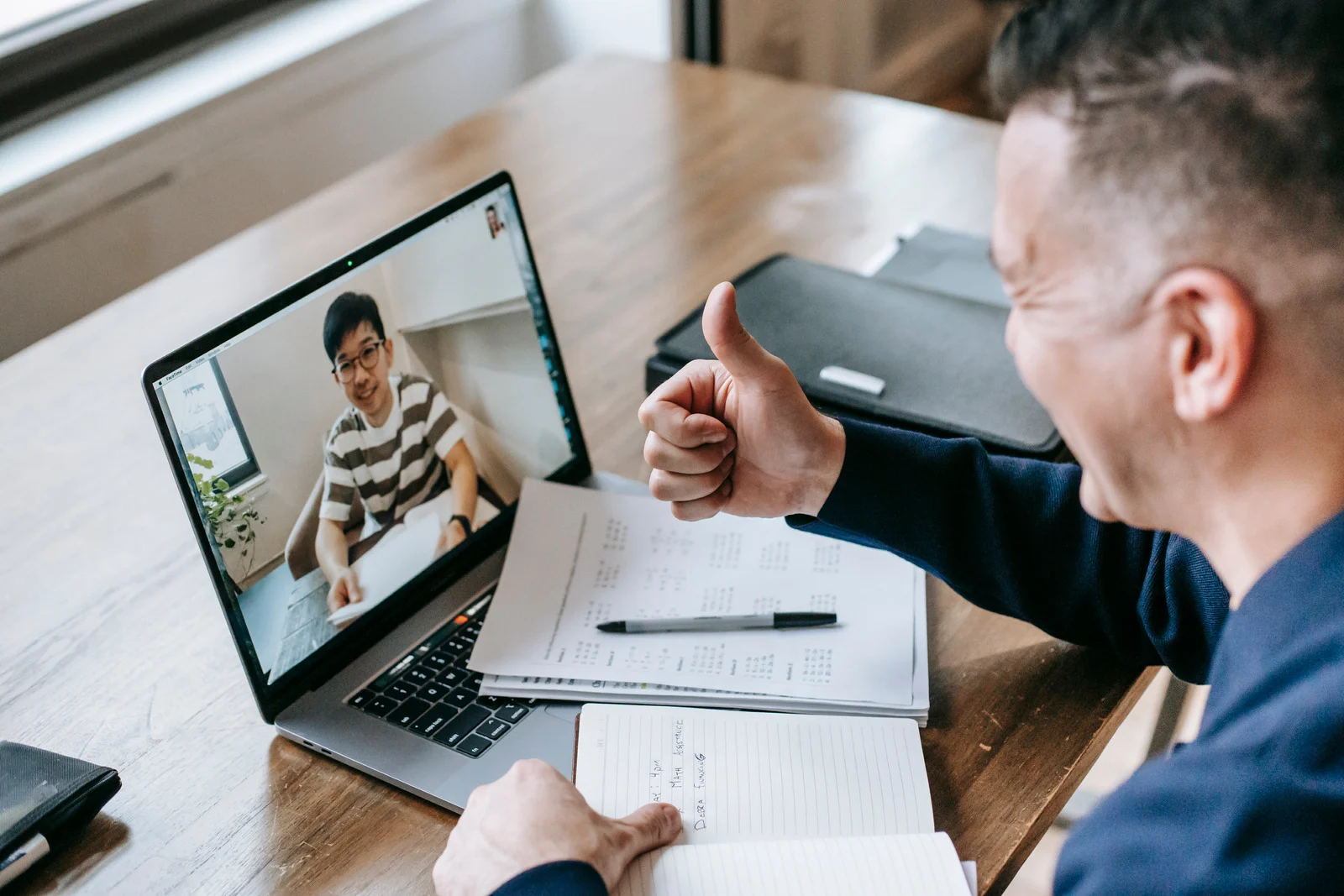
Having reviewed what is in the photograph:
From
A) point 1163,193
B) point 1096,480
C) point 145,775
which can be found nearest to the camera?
point 1163,193

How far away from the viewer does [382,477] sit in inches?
35.2

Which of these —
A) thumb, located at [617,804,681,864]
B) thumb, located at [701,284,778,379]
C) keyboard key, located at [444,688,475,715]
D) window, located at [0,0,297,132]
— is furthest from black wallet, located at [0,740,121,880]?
window, located at [0,0,297,132]

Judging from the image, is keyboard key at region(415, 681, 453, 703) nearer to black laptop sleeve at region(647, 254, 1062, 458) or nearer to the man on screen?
the man on screen

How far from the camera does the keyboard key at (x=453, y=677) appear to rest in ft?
2.87

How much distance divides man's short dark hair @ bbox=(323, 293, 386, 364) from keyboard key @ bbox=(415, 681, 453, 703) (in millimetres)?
239

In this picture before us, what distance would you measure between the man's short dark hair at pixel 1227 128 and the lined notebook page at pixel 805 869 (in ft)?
1.18

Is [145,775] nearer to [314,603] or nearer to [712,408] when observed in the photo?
[314,603]

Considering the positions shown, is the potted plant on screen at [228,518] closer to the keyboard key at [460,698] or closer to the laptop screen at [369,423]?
the laptop screen at [369,423]

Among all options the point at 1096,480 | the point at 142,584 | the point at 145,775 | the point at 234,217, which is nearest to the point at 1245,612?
the point at 1096,480

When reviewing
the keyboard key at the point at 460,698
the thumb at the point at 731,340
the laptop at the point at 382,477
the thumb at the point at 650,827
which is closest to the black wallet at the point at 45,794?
the laptop at the point at 382,477

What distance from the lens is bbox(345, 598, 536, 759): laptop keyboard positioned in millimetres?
833

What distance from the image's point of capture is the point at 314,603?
86 centimetres

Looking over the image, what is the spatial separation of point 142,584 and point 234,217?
1.42 metres

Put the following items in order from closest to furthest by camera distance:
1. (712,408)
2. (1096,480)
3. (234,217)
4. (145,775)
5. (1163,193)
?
1. (1163,193)
2. (1096,480)
3. (145,775)
4. (712,408)
5. (234,217)
